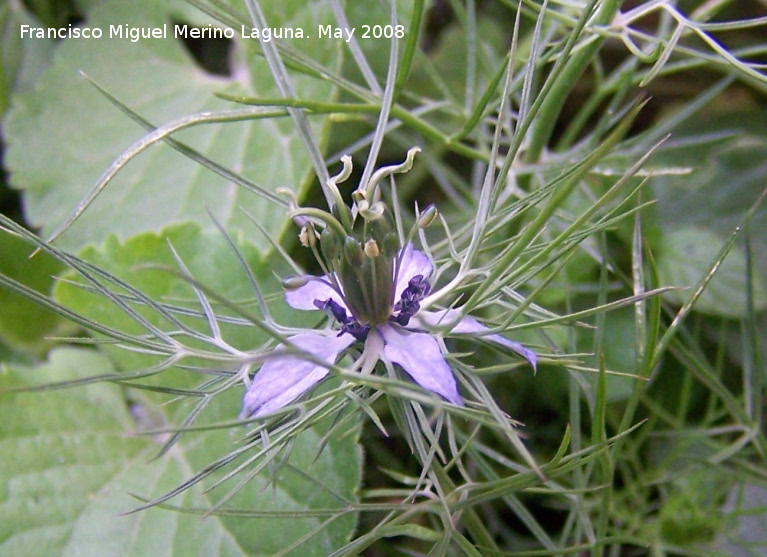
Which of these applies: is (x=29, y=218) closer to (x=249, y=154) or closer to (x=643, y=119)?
(x=249, y=154)

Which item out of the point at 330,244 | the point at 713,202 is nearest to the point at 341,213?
the point at 330,244

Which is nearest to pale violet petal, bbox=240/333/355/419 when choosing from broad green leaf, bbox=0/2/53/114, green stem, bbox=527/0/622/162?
green stem, bbox=527/0/622/162

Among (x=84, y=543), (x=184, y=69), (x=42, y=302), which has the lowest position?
(x=84, y=543)

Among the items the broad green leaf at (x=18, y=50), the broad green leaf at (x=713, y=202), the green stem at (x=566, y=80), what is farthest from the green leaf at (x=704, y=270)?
the broad green leaf at (x=18, y=50)

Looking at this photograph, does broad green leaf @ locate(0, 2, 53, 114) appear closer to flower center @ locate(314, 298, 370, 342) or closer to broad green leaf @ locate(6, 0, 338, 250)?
broad green leaf @ locate(6, 0, 338, 250)

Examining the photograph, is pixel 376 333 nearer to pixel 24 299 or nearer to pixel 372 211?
pixel 372 211

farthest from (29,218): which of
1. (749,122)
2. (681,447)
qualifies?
(749,122)

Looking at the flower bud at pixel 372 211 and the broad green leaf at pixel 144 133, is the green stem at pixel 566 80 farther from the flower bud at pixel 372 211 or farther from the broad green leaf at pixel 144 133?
the broad green leaf at pixel 144 133
